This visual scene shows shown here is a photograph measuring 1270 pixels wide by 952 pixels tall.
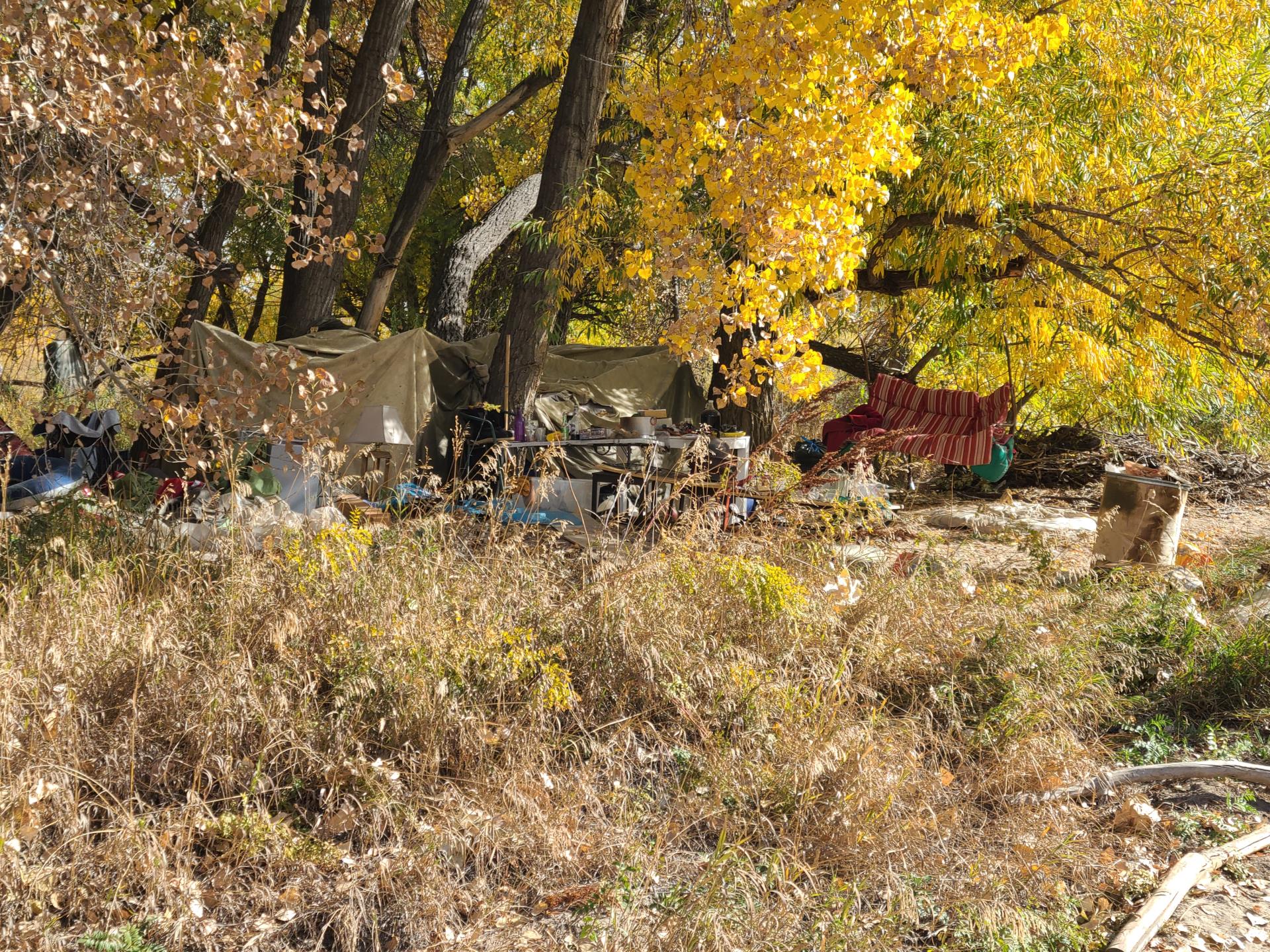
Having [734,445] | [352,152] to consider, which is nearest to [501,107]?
[352,152]

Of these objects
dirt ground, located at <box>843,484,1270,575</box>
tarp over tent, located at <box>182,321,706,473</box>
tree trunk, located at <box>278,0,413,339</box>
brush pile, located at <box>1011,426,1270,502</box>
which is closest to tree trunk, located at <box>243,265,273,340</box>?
tree trunk, located at <box>278,0,413,339</box>

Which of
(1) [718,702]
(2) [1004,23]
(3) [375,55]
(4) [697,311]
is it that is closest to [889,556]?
(4) [697,311]

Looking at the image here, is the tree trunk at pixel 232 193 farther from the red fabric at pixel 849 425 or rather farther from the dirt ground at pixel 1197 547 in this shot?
the dirt ground at pixel 1197 547

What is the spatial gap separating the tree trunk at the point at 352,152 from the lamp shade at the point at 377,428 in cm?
116

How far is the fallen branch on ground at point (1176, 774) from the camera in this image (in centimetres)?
358

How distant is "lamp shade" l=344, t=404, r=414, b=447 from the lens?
25.1 ft

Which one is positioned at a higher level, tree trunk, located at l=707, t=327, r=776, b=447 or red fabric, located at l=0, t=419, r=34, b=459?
tree trunk, located at l=707, t=327, r=776, b=447

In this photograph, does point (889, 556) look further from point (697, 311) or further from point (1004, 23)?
point (1004, 23)

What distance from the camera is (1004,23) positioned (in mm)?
4809

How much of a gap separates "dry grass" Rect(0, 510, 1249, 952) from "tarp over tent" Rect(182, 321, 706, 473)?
370 centimetres

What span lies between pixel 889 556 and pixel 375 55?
17.9 feet

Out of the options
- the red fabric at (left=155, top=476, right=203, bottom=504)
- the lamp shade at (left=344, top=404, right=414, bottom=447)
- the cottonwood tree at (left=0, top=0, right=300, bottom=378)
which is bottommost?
the red fabric at (left=155, top=476, right=203, bottom=504)

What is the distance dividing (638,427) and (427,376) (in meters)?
1.83

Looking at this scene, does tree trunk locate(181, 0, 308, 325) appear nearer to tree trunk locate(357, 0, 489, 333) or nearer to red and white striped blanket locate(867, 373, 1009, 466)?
tree trunk locate(357, 0, 489, 333)
